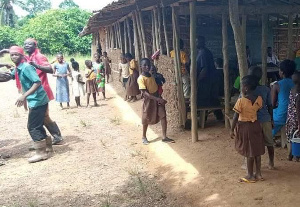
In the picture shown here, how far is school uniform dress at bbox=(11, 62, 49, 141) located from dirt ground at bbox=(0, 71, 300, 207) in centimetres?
57

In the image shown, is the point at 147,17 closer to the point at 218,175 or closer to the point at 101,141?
the point at 101,141

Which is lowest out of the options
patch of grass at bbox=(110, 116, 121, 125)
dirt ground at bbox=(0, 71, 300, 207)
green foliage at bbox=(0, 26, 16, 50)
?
dirt ground at bbox=(0, 71, 300, 207)

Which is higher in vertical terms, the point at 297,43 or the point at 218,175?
the point at 297,43

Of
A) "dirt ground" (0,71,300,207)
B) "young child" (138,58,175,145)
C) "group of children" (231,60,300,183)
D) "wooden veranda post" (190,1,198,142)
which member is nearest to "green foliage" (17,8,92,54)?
"dirt ground" (0,71,300,207)

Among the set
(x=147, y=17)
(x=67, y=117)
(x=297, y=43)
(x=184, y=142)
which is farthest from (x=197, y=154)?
(x=297, y=43)

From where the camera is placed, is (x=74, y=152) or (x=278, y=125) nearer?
(x=278, y=125)

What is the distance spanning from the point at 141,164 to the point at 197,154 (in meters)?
0.93

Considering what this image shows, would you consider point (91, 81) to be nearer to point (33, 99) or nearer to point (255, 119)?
point (33, 99)

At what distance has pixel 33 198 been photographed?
471 cm

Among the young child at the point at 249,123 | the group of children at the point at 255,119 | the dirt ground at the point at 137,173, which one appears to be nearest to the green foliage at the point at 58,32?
the dirt ground at the point at 137,173

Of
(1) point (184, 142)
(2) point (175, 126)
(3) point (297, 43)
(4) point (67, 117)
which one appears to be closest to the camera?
(1) point (184, 142)

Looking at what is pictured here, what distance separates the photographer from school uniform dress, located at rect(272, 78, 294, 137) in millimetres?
5282

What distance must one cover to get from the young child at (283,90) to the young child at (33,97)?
373 cm

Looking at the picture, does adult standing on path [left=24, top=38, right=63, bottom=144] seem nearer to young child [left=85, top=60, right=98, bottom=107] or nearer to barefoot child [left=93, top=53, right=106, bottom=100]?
young child [left=85, top=60, right=98, bottom=107]
